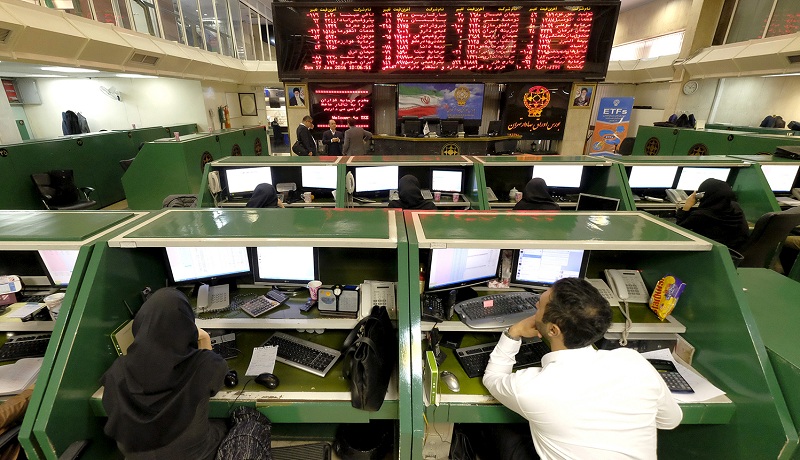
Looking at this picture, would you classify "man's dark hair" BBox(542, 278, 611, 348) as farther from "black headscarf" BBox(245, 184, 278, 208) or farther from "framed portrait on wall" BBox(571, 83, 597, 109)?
"framed portrait on wall" BBox(571, 83, 597, 109)

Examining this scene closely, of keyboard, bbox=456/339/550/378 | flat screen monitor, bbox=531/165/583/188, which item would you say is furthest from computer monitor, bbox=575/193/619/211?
keyboard, bbox=456/339/550/378

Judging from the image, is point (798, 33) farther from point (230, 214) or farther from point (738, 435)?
point (230, 214)

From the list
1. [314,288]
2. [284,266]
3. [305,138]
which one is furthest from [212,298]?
[305,138]

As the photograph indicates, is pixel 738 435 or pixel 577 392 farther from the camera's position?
pixel 738 435

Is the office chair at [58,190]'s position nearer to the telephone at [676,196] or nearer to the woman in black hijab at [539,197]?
the woman in black hijab at [539,197]

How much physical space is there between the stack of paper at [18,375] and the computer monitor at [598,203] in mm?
4067

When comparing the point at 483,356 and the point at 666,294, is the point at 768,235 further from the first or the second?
the point at 483,356

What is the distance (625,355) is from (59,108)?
11.8 meters

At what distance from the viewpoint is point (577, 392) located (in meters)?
1.16

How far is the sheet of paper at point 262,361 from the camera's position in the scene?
5.25 feet

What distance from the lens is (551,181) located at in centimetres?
381

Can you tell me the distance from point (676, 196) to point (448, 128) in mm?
4230

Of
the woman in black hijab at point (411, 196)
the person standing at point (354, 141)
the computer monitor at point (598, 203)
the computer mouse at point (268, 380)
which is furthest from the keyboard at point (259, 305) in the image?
the person standing at point (354, 141)

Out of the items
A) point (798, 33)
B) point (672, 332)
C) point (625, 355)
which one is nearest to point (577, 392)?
point (625, 355)
